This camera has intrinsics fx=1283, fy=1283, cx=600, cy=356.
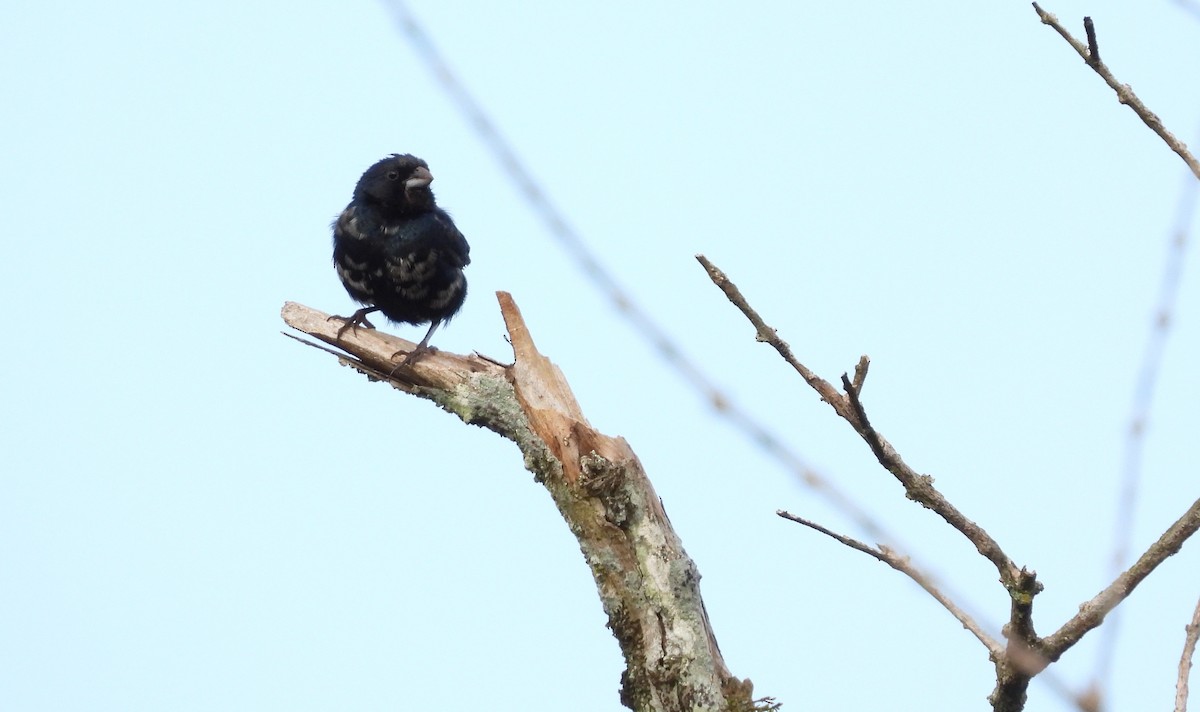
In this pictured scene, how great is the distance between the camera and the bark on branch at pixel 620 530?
3.66 meters

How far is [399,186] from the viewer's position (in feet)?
21.8

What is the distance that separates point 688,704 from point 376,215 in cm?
373

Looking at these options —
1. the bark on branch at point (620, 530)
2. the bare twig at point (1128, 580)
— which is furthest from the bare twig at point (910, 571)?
the bark on branch at point (620, 530)

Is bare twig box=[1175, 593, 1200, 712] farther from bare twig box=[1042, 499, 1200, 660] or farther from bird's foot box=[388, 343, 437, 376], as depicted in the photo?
bird's foot box=[388, 343, 437, 376]

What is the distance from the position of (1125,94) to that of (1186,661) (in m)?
0.84

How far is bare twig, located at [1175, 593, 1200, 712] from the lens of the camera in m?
1.85

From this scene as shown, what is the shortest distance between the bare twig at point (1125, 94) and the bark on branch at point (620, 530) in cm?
221

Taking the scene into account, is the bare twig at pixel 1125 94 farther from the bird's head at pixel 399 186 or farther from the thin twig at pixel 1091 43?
the bird's head at pixel 399 186

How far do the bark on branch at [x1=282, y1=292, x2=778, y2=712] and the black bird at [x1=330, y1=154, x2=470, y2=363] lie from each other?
2.10 metres

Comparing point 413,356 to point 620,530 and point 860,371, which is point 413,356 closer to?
point 620,530

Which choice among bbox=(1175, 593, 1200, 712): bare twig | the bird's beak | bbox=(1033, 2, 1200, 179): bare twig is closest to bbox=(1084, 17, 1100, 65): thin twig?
bbox=(1033, 2, 1200, 179): bare twig

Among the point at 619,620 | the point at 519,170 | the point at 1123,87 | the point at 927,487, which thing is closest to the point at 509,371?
the point at 619,620

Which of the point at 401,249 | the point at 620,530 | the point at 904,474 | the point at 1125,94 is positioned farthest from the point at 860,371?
the point at 401,249

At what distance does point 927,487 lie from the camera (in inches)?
89.0
